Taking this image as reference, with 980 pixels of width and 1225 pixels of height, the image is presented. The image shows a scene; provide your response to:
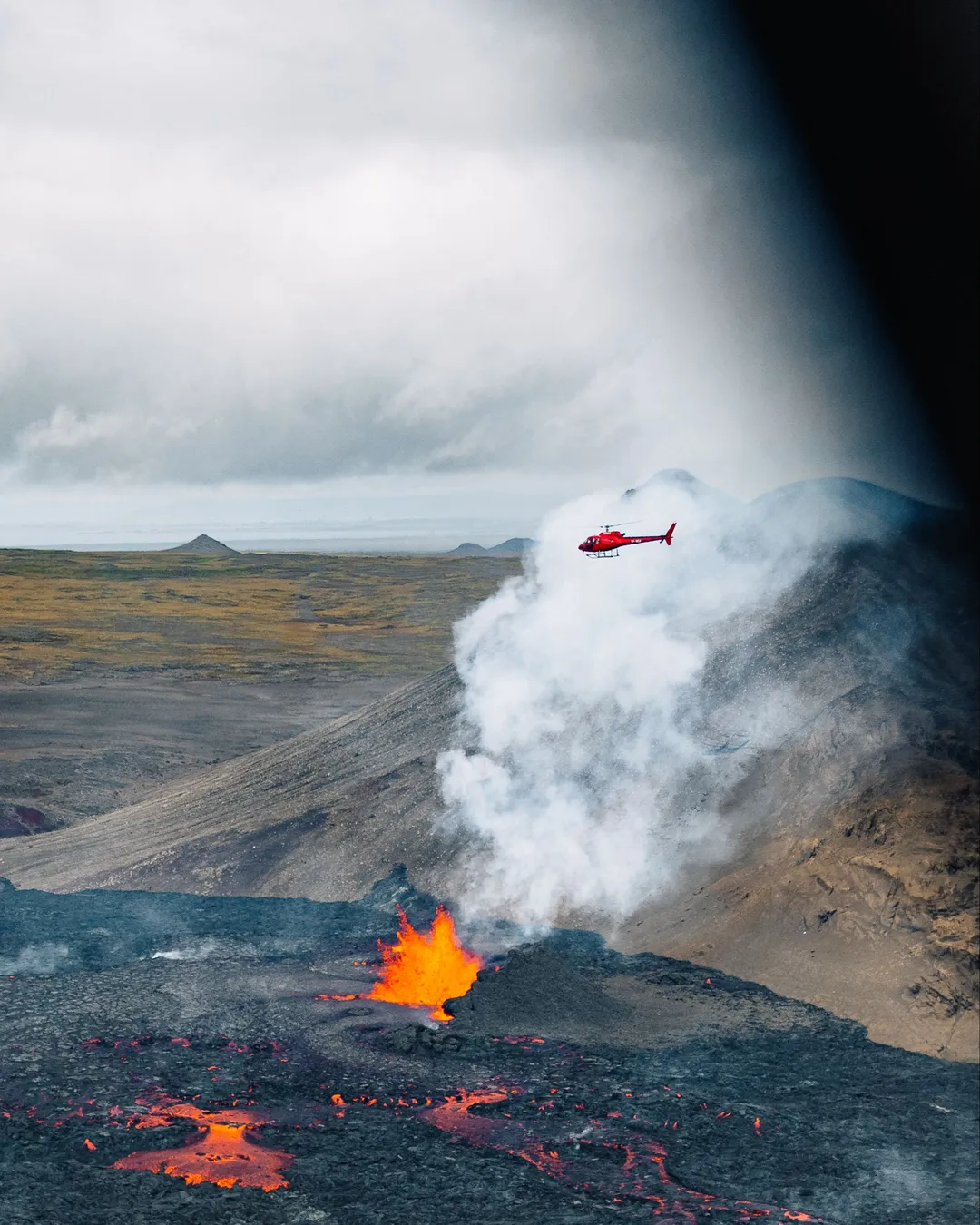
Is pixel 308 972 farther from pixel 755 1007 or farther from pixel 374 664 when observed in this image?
pixel 374 664

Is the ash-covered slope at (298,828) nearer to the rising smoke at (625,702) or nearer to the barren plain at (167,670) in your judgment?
the rising smoke at (625,702)

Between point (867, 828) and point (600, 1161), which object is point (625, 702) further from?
point (600, 1161)

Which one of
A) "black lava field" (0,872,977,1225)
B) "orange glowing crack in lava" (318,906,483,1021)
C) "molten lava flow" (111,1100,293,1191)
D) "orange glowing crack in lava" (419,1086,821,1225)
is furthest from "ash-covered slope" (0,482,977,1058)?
"molten lava flow" (111,1100,293,1191)

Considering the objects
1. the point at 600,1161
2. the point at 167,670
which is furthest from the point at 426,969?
the point at 167,670

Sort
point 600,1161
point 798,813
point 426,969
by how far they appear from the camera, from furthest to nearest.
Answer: point 798,813
point 426,969
point 600,1161

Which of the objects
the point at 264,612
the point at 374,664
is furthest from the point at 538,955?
the point at 264,612
